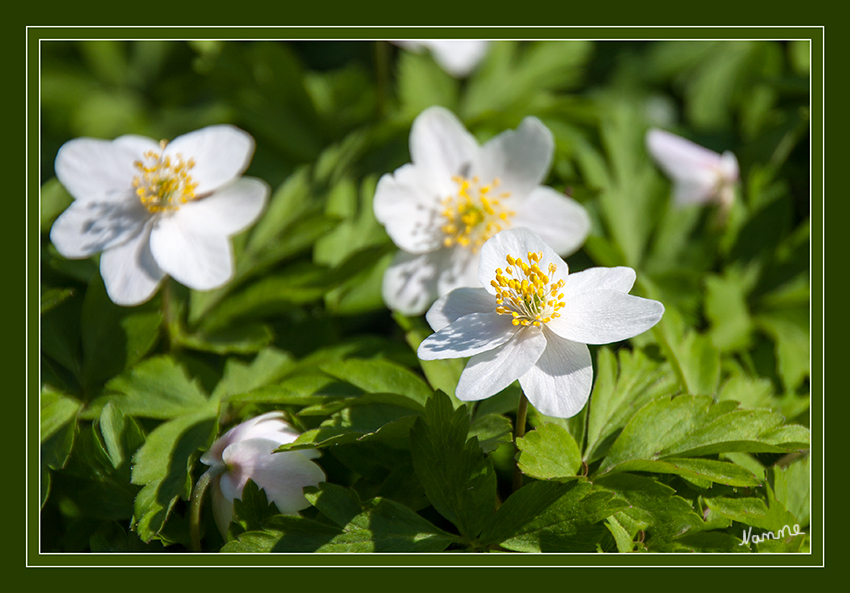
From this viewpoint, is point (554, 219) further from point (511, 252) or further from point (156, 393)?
point (156, 393)

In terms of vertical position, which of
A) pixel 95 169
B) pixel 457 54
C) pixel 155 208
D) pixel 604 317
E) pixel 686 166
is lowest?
pixel 604 317

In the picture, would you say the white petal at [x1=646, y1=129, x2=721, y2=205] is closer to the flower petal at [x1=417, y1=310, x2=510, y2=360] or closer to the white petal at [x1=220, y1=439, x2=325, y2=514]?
the flower petal at [x1=417, y1=310, x2=510, y2=360]

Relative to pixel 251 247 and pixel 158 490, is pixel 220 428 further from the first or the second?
pixel 251 247

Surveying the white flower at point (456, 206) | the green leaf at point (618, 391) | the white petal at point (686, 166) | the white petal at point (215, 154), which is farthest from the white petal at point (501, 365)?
the white petal at point (686, 166)

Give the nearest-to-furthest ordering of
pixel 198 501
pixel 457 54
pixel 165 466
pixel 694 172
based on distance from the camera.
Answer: pixel 198 501 → pixel 165 466 → pixel 694 172 → pixel 457 54

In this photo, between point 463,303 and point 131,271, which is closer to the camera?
point 463,303

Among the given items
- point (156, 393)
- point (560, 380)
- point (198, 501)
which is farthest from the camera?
point (156, 393)

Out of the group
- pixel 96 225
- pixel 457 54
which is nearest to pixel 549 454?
pixel 96 225
